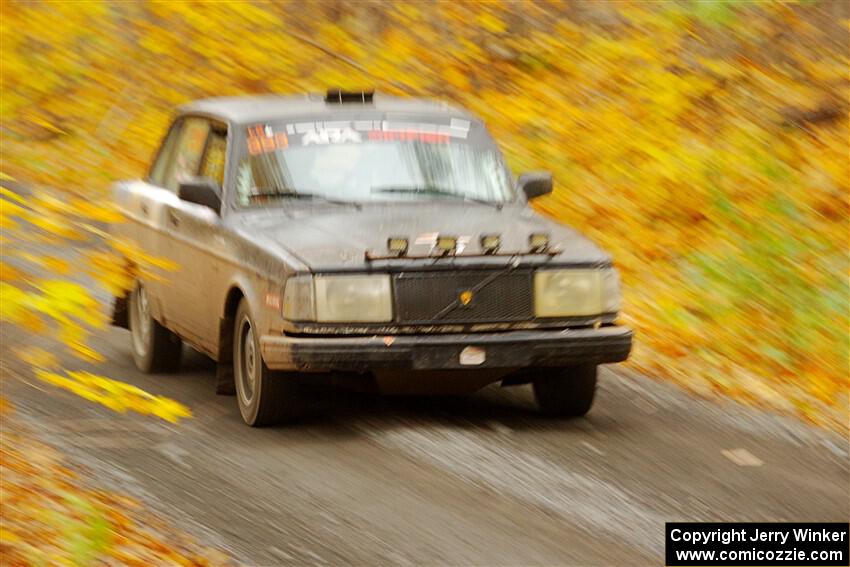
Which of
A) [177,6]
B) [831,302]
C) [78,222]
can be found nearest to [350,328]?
[78,222]

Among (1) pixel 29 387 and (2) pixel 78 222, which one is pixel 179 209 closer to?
(1) pixel 29 387

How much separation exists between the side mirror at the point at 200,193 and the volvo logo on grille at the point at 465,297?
1624mm

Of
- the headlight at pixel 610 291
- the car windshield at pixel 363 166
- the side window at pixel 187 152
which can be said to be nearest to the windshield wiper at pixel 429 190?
the car windshield at pixel 363 166

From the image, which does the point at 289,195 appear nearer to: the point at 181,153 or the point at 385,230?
the point at 385,230

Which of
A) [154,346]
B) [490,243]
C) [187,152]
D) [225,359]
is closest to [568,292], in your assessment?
[490,243]

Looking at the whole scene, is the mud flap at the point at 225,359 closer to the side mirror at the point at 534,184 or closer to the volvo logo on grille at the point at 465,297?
the volvo logo on grille at the point at 465,297

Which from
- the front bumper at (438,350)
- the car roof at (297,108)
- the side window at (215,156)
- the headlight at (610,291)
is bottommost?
the front bumper at (438,350)

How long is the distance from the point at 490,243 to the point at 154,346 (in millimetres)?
3160

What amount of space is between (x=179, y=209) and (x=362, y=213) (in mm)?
1492

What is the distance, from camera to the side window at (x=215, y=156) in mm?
8922

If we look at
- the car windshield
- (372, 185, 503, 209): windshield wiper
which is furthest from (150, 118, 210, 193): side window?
(372, 185, 503, 209): windshield wiper

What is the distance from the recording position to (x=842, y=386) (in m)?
9.88

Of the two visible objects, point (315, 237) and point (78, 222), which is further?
point (315, 237)

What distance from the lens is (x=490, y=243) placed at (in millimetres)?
7754
